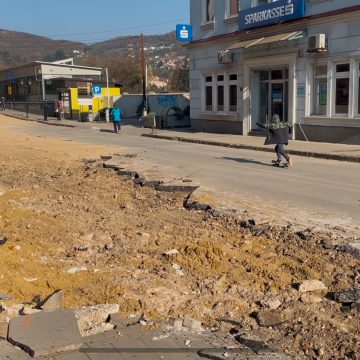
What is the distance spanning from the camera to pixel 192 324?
15.1ft

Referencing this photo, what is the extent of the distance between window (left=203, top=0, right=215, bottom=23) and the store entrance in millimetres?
4756

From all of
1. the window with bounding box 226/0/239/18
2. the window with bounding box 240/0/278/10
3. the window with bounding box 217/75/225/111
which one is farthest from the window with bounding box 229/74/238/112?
the window with bounding box 240/0/278/10

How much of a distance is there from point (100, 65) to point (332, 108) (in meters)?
66.4

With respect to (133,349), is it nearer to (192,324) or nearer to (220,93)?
(192,324)

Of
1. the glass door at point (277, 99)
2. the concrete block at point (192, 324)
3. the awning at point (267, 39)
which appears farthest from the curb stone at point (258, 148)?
the concrete block at point (192, 324)

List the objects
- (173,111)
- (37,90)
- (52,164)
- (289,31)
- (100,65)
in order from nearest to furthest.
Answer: (52,164)
(289,31)
(173,111)
(37,90)
(100,65)

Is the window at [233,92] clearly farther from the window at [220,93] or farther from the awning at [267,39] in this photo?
the awning at [267,39]

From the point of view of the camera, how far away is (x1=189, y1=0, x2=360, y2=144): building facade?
66.2 feet

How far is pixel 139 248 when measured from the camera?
22.6 ft

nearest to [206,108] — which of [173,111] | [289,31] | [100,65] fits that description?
[173,111]

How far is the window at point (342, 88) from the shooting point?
20.4m

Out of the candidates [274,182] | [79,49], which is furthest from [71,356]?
[79,49]

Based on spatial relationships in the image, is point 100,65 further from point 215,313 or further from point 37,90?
point 215,313

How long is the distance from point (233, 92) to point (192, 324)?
2344 cm
